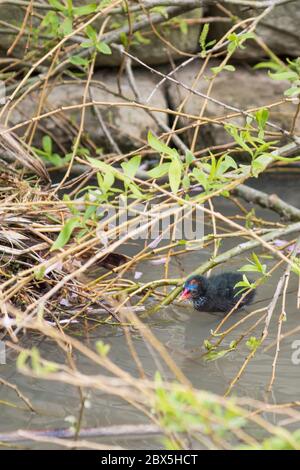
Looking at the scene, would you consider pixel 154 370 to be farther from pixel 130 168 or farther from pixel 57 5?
pixel 57 5

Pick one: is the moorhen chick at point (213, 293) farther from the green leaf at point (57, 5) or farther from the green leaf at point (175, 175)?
the green leaf at point (57, 5)

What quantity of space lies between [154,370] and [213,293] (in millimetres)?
695

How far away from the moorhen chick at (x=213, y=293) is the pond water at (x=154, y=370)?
7 cm

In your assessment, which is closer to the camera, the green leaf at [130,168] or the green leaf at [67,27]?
the green leaf at [130,168]

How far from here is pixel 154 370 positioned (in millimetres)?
3496

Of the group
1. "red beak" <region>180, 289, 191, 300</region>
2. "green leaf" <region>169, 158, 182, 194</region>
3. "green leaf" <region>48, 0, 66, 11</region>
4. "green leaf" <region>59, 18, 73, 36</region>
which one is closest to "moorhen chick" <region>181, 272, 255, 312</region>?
"red beak" <region>180, 289, 191, 300</region>

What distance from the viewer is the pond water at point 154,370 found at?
3.09 m

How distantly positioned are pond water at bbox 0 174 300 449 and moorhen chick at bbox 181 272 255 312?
0.22ft

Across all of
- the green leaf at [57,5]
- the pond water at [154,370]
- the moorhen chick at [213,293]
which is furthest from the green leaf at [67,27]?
the pond water at [154,370]

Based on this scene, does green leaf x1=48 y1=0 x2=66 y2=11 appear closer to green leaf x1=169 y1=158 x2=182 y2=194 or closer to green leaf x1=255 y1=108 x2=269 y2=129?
green leaf x1=255 y1=108 x2=269 y2=129

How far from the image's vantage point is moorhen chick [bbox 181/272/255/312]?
399 centimetres

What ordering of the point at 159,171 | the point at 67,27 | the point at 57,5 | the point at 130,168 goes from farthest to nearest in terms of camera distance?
the point at 57,5, the point at 67,27, the point at 159,171, the point at 130,168

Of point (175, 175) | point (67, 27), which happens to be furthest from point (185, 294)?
point (67, 27)

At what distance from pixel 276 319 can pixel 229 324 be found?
221 mm
